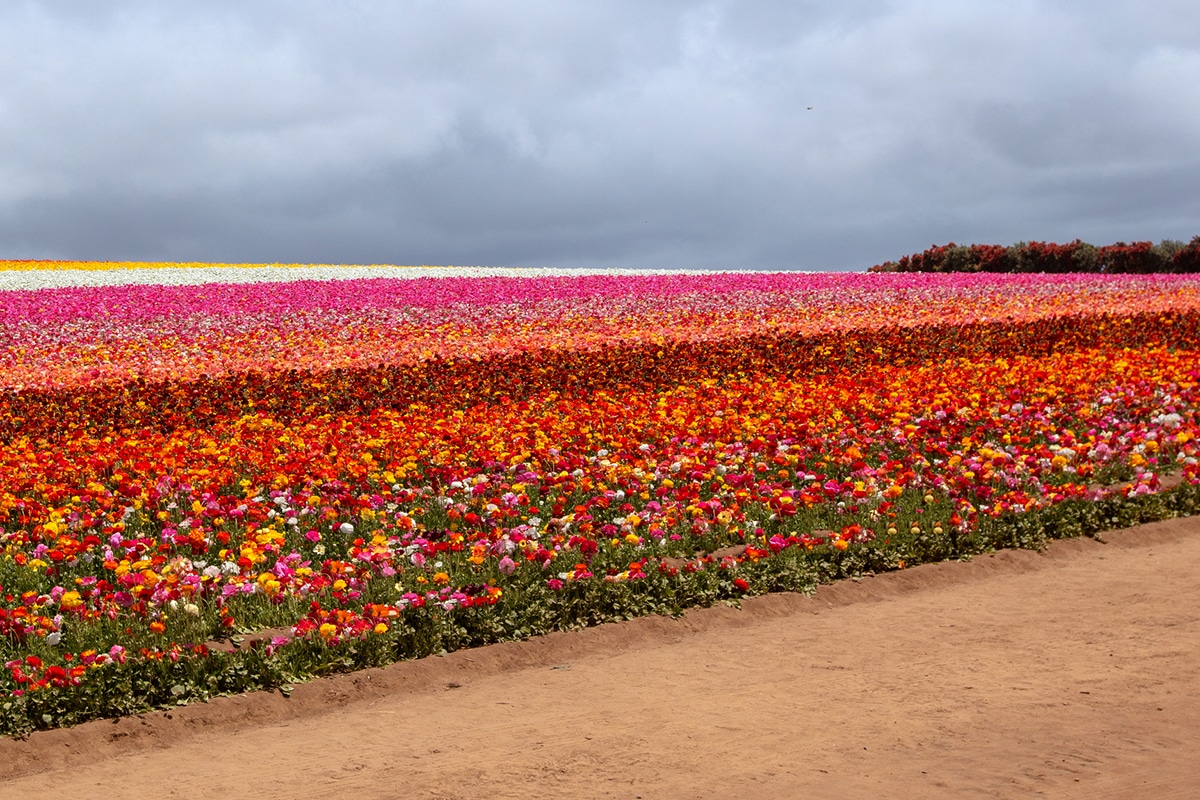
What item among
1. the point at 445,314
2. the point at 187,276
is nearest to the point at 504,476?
the point at 445,314

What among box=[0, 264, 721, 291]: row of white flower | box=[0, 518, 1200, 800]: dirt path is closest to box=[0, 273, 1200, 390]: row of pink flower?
box=[0, 264, 721, 291]: row of white flower

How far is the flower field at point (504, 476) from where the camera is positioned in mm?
8172

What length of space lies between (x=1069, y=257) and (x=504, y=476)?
41.5 metres

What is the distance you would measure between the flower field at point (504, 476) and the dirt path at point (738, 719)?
333 millimetres

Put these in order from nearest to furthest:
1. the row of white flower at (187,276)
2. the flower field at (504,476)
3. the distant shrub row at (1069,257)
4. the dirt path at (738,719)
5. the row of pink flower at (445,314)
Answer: the dirt path at (738,719) < the flower field at (504,476) < the row of pink flower at (445,314) < the row of white flower at (187,276) < the distant shrub row at (1069,257)

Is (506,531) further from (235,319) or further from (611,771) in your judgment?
(235,319)

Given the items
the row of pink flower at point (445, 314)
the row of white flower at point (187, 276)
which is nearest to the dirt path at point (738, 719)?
the row of pink flower at point (445, 314)

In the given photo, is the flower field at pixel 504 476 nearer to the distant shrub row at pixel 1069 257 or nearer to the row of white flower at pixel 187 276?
the row of white flower at pixel 187 276

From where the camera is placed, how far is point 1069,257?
47.7 metres

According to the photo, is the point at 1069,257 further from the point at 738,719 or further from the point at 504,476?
the point at 738,719

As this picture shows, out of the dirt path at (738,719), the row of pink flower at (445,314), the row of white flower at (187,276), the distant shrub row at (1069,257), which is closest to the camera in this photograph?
the dirt path at (738,719)

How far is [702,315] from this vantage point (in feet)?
83.8

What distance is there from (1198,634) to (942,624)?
5.58 feet

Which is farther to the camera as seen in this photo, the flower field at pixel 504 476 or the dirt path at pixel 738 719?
the flower field at pixel 504 476
